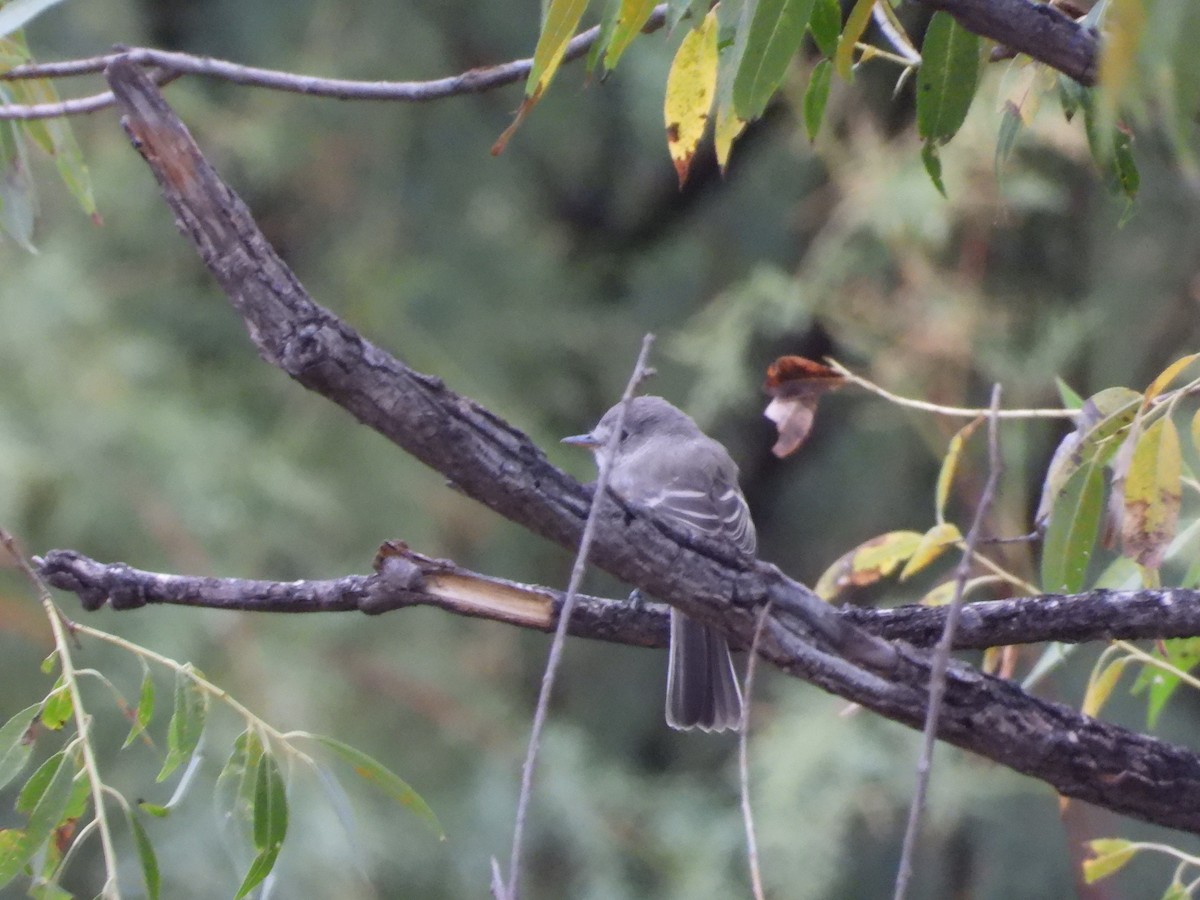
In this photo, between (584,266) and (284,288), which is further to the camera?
(584,266)

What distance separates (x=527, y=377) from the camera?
24.3 ft

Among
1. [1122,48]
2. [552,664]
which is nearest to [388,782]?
[552,664]

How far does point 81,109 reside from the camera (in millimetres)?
2512

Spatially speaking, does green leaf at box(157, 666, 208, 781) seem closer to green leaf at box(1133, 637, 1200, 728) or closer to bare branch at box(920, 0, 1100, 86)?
bare branch at box(920, 0, 1100, 86)

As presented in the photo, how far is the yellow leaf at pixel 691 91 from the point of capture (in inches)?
78.5

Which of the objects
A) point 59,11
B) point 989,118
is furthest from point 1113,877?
point 59,11

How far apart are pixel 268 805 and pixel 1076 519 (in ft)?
3.89

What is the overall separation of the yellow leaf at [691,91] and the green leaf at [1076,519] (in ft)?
2.32

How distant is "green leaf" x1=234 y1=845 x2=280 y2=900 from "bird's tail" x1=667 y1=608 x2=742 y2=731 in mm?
1291

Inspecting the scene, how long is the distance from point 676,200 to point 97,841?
A: 4167 mm

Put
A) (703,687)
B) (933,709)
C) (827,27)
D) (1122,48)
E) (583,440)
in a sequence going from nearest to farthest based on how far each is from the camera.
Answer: (1122,48), (933,709), (827,27), (703,687), (583,440)

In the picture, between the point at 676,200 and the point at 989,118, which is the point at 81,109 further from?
the point at 676,200

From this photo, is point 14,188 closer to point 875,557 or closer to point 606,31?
point 606,31

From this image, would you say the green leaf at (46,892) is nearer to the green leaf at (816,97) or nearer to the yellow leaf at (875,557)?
the yellow leaf at (875,557)
